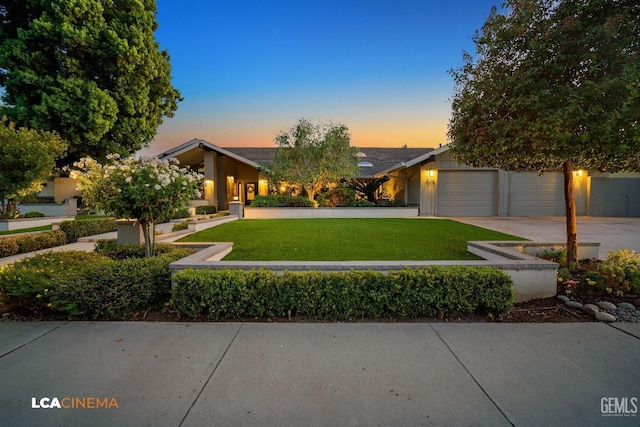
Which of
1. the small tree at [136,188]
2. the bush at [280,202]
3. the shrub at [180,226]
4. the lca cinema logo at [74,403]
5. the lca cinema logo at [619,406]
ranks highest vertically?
the small tree at [136,188]

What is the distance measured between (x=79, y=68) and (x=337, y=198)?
42.2ft

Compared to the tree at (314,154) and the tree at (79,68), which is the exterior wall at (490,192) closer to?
the tree at (314,154)

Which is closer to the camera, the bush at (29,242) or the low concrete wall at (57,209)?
the bush at (29,242)

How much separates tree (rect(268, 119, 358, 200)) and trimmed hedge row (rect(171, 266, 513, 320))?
12605 millimetres

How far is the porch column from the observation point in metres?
18.2

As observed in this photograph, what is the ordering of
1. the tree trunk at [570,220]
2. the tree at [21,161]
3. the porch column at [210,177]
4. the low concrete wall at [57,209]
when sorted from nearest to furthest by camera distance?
the tree trunk at [570,220], the tree at [21,161], the low concrete wall at [57,209], the porch column at [210,177]

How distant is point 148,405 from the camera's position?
2.05 meters

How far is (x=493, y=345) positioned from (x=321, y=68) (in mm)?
15391

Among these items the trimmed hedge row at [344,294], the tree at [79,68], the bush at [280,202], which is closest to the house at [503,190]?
the bush at [280,202]

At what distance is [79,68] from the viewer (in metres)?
11.6

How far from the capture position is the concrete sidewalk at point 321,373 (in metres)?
1.96

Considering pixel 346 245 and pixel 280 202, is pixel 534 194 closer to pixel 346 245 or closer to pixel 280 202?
pixel 280 202

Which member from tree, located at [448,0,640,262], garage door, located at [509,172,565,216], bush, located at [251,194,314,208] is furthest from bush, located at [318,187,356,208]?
tree, located at [448,0,640,262]

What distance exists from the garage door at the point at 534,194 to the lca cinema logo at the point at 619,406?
16.4 m
